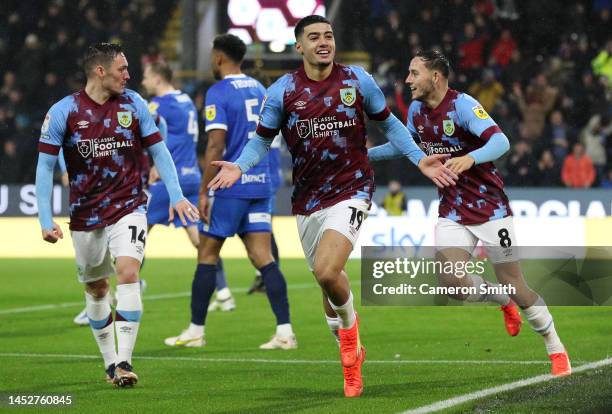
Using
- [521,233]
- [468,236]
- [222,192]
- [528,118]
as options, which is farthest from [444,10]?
[468,236]

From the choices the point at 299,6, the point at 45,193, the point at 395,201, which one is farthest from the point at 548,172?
the point at 45,193

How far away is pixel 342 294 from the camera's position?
7.53 m

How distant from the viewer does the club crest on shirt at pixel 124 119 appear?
807 cm

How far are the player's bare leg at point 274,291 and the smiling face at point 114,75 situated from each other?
2530 millimetres

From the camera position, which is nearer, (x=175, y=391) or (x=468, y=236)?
(x=175, y=391)

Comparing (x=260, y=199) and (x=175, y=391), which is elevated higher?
(x=260, y=199)

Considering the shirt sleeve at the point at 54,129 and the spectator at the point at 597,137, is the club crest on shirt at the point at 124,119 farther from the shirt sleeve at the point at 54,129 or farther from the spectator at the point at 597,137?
the spectator at the point at 597,137

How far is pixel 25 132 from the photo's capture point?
23.7m

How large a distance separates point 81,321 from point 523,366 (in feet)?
15.7

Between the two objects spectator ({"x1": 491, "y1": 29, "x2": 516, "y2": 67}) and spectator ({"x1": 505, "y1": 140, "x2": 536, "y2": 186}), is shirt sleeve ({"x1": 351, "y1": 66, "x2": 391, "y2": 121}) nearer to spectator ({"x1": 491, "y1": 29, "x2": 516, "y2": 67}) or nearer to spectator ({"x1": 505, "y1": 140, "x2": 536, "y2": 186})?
spectator ({"x1": 505, "y1": 140, "x2": 536, "y2": 186})

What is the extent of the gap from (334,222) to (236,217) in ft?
8.95

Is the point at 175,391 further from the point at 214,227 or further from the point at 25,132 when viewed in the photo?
the point at 25,132

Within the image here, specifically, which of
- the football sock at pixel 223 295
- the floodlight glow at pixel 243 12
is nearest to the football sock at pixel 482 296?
the football sock at pixel 223 295

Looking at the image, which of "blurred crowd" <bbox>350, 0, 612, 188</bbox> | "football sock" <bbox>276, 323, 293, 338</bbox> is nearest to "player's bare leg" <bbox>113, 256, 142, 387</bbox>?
"football sock" <bbox>276, 323, 293, 338</bbox>
